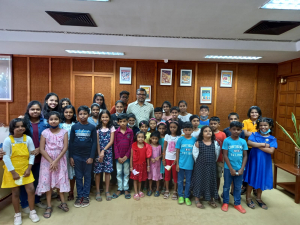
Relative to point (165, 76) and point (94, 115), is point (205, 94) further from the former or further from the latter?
point (94, 115)

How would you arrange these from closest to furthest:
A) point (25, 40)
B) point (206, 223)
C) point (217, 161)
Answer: point (206, 223)
point (217, 161)
point (25, 40)

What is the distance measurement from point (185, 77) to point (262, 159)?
304 centimetres

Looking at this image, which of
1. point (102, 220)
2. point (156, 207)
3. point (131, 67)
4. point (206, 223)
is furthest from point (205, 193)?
point (131, 67)

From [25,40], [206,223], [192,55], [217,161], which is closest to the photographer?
[206,223]

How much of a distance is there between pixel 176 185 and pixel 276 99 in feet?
14.0

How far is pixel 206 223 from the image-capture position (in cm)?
229

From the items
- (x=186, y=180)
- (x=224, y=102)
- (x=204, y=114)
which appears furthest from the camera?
(x=224, y=102)

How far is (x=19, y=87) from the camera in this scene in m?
4.82

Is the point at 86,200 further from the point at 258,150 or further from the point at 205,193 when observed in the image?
the point at 258,150

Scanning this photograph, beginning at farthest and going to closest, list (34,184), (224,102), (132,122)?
(224,102) < (132,122) < (34,184)

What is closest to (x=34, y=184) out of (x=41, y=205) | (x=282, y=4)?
(x=41, y=205)

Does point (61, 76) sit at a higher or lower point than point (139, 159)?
higher

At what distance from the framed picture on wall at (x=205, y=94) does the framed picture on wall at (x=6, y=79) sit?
204 inches

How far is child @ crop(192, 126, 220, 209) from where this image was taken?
2.55 m
